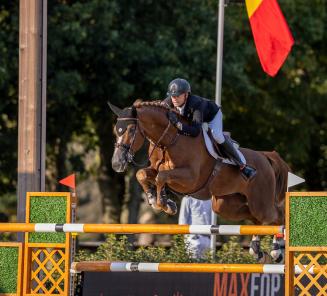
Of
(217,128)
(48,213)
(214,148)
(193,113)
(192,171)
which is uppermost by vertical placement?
(193,113)

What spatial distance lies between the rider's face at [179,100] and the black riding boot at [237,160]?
28.3 inches

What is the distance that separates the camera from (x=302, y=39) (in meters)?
23.1

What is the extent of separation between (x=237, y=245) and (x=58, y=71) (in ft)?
25.8

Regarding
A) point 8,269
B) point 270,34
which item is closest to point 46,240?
point 8,269

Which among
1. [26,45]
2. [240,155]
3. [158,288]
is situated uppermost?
[26,45]

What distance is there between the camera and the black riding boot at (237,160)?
11023 millimetres

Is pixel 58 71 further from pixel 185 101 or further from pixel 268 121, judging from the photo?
pixel 185 101

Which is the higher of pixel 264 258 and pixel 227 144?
pixel 227 144

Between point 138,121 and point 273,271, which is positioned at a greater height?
point 138,121

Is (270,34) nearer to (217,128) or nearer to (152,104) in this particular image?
(217,128)

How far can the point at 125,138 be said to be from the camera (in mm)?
9797

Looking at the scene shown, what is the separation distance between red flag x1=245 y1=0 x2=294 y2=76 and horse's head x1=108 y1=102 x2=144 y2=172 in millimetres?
3268

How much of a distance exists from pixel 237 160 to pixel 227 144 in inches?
10.5

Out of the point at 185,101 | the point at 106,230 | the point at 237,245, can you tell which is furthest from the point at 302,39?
the point at 106,230
